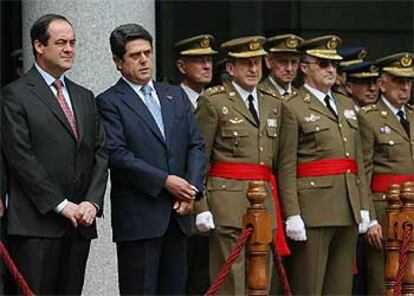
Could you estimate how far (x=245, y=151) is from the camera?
9.62 meters

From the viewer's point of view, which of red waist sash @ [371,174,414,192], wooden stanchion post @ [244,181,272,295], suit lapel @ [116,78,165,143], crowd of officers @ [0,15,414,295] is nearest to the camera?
crowd of officers @ [0,15,414,295]

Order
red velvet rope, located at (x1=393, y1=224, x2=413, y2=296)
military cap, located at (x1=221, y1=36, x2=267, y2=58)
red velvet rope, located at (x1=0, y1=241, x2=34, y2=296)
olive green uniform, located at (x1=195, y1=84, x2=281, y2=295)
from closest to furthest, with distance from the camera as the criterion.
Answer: red velvet rope, located at (x1=0, y1=241, x2=34, y2=296), red velvet rope, located at (x1=393, y1=224, x2=413, y2=296), olive green uniform, located at (x1=195, y1=84, x2=281, y2=295), military cap, located at (x1=221, y1=36, x2=267, y2=58)

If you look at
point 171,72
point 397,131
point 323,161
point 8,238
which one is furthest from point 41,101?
point 171,72

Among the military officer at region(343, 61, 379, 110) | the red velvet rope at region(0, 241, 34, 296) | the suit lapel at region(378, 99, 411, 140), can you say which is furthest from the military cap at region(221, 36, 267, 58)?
the red velvet rope at region(0, 241, 34, 296)

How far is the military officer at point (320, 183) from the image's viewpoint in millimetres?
9883

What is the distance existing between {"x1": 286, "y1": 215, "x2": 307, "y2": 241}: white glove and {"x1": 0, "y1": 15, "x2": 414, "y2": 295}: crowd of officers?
0.01 m

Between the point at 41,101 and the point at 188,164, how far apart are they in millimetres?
1000

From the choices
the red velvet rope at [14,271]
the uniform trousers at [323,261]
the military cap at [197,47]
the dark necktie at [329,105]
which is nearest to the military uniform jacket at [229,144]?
the uniform trousers at [323,261]

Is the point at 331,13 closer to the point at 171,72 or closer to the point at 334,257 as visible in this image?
the point at 171,72

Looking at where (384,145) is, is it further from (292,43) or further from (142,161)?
(142,161)

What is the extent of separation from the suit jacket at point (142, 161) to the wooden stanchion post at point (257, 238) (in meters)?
0.40

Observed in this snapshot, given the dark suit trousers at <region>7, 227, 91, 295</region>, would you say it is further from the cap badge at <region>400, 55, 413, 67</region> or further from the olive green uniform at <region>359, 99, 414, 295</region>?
the cap badge at <region>400, 55, 413, 67</region>

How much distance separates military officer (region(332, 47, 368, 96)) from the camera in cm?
1095

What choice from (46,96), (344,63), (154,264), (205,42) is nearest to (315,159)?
(205,42)
